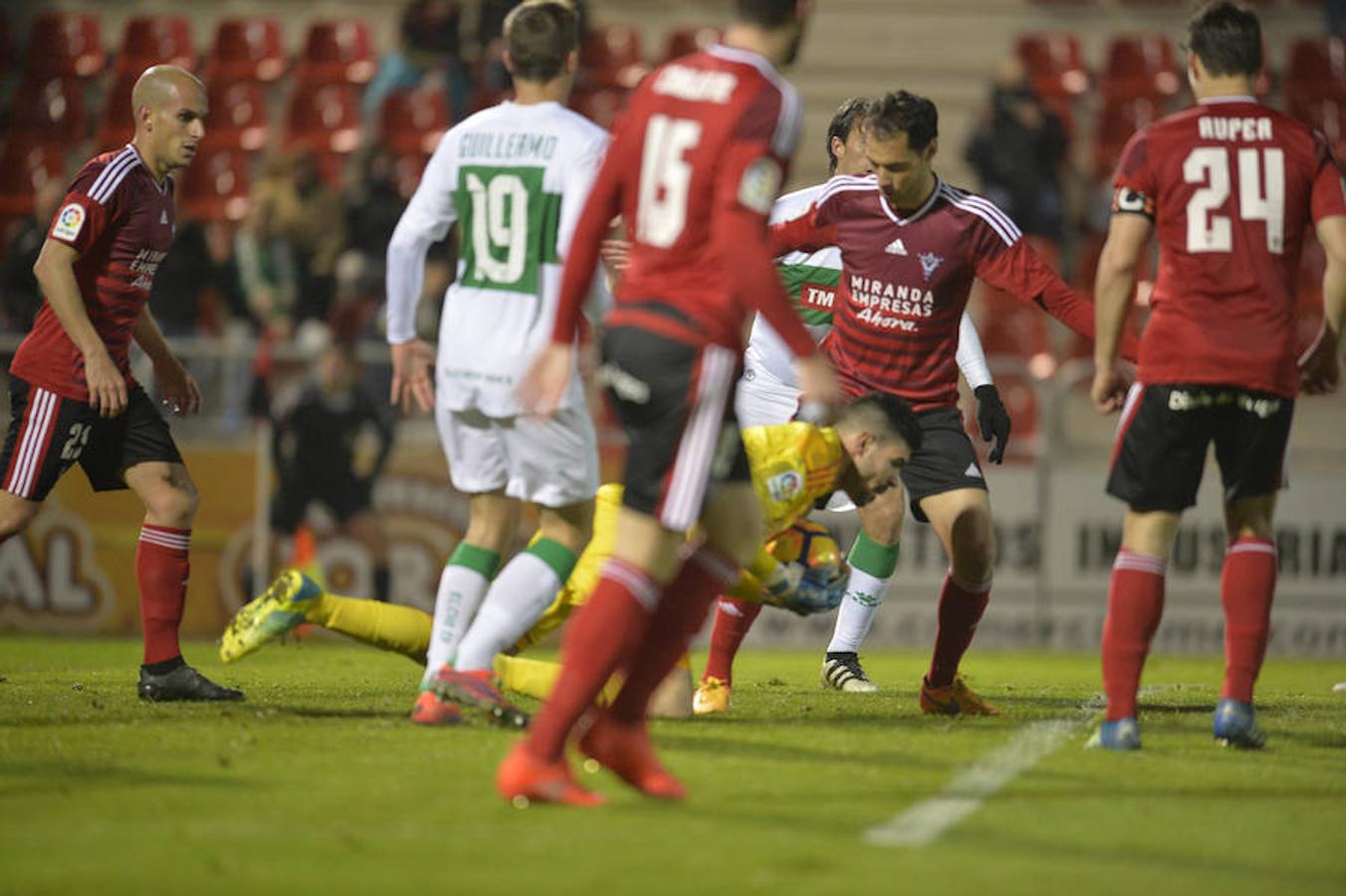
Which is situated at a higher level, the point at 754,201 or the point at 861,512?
the point at 754,201

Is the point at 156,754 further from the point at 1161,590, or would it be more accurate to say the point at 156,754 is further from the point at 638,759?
the point at 1161,590

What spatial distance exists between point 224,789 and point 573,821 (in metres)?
1.09

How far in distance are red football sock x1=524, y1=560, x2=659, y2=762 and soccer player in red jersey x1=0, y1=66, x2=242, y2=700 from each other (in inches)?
118

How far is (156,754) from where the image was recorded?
5895 mm

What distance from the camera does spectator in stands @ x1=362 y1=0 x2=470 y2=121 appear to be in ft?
57.8

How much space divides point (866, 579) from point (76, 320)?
144 inches

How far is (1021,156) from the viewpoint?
53.5 feet

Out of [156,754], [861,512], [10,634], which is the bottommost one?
[10,634]

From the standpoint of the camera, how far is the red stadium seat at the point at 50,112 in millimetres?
18281

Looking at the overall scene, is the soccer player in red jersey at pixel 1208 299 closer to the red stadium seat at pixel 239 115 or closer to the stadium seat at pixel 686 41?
the stadium seat at pixel 686 41

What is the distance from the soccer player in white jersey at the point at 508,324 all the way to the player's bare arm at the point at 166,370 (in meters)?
1.92

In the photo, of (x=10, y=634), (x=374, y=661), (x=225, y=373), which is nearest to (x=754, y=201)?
(x=374, y=661)

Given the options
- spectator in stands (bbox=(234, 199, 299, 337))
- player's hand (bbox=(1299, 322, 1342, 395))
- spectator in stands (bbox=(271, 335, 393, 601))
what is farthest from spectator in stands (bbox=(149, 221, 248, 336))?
player's hand (bbox=(1299, 322, 1342, 395))

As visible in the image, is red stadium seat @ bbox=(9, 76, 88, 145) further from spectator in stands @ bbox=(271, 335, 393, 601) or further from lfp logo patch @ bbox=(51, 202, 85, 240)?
lfp logo patch @ bbox=(51, 202, 85, 240)
